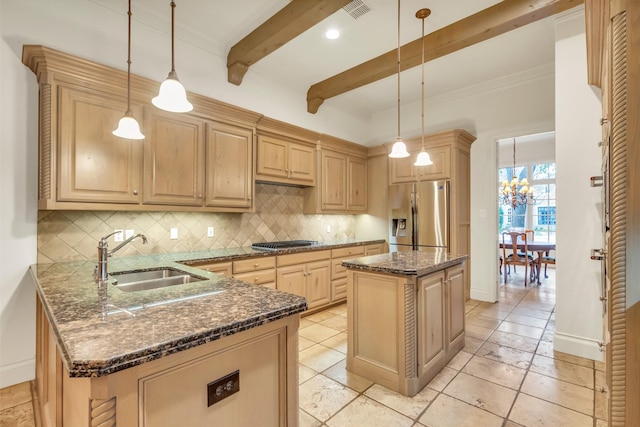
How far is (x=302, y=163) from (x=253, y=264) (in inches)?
62.7

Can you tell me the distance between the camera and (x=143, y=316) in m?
1.01

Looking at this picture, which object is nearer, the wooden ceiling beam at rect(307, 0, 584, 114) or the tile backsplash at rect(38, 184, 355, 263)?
the tile backsplash at rect(38, 184, 355, 263)

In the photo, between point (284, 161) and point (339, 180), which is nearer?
point (284, 161)

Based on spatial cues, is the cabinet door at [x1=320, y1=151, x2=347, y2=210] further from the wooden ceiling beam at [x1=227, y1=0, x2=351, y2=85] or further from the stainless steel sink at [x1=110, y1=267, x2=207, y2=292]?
the stainless steel sink at [x1=110, y1=267, x2=207, y2=292]

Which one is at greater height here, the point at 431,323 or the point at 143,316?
the point at 143,316

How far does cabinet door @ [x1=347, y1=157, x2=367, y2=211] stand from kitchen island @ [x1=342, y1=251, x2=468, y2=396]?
2.27m

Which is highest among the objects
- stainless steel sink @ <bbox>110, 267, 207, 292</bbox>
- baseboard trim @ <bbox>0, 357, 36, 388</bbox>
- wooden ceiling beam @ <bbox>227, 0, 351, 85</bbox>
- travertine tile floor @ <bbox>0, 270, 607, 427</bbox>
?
wooden ceiling beam @ <bbox>227, 0, 351, 85</bbox>

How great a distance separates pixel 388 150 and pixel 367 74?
4.34 ft

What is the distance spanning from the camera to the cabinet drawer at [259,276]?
9.55ft

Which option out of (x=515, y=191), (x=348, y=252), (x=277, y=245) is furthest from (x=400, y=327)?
(x=515, y=191)

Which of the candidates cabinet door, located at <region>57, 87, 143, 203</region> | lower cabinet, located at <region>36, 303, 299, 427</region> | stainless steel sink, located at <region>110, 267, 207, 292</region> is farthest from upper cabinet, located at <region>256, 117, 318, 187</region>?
lower cabinet, located at <region>36, 303, 299, 427</region>

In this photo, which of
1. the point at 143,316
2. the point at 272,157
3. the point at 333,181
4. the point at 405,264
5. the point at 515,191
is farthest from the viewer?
the point at 515,191

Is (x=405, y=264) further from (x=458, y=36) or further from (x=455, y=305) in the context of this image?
(x=458, y=36)

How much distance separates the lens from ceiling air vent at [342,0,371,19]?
2611 mm
